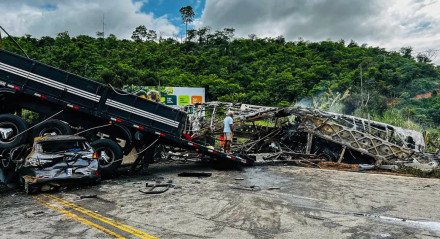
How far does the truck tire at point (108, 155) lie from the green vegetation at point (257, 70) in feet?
84.9

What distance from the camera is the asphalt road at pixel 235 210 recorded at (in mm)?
5832

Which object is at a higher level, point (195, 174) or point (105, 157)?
point (105, 157)

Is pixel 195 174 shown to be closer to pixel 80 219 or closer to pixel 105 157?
pixel 105 157

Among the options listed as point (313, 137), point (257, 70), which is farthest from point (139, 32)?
point (313, 137)

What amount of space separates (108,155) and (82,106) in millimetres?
1707

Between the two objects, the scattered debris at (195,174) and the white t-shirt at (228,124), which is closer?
the scattered debris at (195,174)

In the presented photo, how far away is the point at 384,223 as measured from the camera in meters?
6.28

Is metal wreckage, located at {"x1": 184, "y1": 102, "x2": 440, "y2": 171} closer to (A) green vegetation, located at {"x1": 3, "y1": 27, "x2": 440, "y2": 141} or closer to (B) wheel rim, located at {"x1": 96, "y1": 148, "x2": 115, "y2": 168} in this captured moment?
(B) wheel rim, located at {"x1": 96, "y1": 148, "x2": 115, "y2": 168}

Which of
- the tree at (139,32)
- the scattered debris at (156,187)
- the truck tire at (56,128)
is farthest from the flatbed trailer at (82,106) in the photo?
the tree at (139,32)

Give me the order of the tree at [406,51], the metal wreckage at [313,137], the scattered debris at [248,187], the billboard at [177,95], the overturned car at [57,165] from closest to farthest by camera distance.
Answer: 1. the overturned car at [57,165]
2. the scattered debris at [248,187]
3. the metal wreckage at [313,137]
4. the billboard at [177,95]
5. the tree at [406,51]

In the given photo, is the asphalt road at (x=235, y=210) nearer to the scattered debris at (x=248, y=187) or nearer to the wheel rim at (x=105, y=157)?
the scattered debris at (x=248, y=187)

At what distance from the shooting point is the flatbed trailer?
34.7 ft

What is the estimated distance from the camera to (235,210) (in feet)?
23.5

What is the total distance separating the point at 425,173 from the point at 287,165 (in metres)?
4.93
